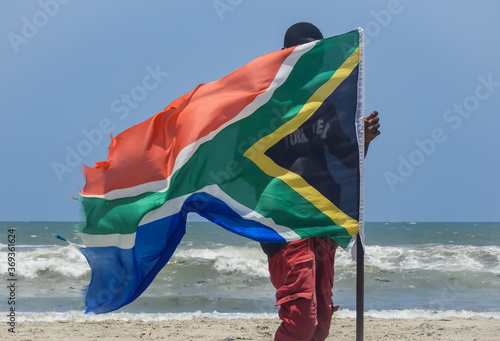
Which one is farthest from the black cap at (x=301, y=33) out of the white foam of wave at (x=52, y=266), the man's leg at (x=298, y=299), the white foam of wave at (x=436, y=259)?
the white foam of wave at (x=436, y=259)

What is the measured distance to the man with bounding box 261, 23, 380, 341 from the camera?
3814 mm

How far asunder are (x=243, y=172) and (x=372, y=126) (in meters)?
0.94

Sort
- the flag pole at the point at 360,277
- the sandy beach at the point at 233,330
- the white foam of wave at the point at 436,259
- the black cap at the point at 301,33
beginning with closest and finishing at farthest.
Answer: the flag pole at the point at 360,277 < the black cap at the point at 301,33 < the sandy beach at the point at 233,330 < the white foam of wave at the point at 436,259

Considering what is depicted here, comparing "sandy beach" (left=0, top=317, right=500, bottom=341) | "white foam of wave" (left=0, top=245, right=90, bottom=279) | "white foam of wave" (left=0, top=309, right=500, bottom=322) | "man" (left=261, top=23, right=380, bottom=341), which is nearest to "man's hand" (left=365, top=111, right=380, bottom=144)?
"man" (left=261, top=23, right=380, bottom=341)

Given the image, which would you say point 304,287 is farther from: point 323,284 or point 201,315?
point 201,315

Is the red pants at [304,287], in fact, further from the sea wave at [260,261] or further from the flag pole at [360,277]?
the sea wave at [260,261]

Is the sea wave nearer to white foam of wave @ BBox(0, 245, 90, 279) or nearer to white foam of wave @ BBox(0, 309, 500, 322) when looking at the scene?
white foam of wave @ BBox(0, 245, 90, 279)

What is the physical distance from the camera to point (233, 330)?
8141mm

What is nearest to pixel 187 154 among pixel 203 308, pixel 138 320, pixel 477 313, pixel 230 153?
pixel 230 153

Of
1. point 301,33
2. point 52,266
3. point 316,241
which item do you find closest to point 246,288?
point 52,266

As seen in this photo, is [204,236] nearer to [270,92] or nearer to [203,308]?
[203,308]

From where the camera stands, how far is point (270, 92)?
4.38 metres

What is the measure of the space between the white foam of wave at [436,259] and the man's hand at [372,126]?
12719mm

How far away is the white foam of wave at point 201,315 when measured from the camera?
928 centimetres
